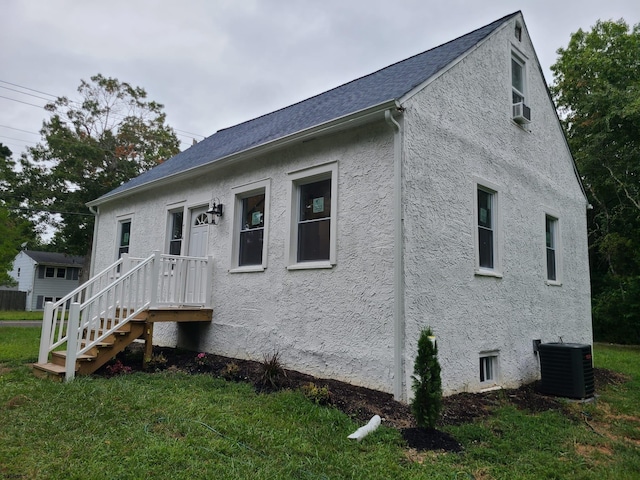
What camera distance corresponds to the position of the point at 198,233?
A: 29.1 feet

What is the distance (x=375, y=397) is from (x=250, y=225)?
153 inches

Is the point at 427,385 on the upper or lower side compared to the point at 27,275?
lower

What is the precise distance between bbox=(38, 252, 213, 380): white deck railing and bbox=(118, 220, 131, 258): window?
3.51 m

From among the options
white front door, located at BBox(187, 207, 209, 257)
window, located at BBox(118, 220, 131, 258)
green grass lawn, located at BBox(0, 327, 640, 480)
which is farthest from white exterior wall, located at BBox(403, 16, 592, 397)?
window, located at BBox(118, 220, 131, 258)

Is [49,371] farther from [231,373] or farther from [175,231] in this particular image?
[175,231]

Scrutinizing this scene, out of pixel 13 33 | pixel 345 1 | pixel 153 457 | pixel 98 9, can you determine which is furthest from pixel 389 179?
pixel 13 33

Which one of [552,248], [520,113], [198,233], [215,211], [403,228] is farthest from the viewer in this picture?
[198,233]

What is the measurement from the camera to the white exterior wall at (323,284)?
5590 millimetres

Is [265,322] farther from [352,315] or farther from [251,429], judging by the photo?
[251,429]

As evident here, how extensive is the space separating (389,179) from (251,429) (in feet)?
11.0

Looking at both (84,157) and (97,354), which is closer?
(97,354)

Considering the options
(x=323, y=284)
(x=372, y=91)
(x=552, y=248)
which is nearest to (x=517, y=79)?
(x=372, y=91)

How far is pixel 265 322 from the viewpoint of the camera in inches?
277

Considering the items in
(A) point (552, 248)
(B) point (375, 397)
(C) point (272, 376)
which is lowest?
(B) point (375, 397)
